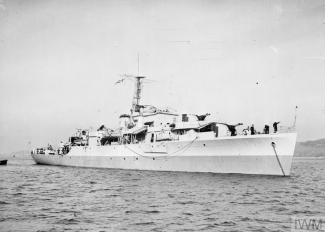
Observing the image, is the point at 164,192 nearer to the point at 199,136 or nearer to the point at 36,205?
the point at 36,205

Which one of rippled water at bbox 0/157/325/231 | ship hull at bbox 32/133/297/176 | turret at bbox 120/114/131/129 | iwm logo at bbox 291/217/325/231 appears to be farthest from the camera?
turret at bbox 120/114/131/129

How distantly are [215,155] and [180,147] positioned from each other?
3.29 m

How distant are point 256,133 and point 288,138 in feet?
8.73

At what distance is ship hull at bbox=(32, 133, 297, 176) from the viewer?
71.6 ft

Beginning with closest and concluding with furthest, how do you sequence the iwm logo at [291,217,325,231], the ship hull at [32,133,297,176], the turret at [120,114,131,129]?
the iwm logo at [291,217,325,231] → the ship hull at [32,133,297,176] → the turret at [120,114,131,129]

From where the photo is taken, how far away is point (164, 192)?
1595cm

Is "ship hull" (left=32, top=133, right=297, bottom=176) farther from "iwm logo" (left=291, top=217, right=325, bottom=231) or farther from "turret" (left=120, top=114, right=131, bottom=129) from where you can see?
"iwm logo" (left=291, top=217, right=325, bottom=231)

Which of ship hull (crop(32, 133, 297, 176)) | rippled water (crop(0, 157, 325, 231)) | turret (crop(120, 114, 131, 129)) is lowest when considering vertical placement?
rippled water (crop(0, 157, 325, 231))

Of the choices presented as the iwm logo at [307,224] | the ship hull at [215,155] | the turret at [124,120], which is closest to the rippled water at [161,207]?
the iwm logo at [307,224]

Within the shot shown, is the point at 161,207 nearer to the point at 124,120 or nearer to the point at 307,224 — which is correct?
the point at 307,224

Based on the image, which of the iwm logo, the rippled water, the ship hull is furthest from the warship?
the iwm logo

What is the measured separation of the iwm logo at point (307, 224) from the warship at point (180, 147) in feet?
37.4

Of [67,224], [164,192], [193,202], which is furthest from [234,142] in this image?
[67,224]

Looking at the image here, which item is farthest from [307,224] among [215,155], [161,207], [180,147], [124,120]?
[124,120]
